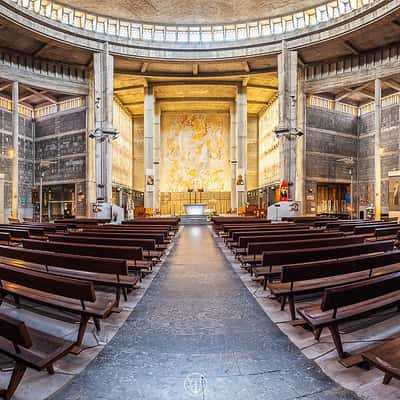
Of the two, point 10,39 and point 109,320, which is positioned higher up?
point 10,39

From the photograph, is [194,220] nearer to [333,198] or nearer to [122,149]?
[122,149]

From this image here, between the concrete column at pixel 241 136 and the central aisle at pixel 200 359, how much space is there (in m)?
23.1

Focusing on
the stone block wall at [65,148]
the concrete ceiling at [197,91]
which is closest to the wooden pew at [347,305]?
the stone block wall at [65,148]

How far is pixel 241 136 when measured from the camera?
28391 mm

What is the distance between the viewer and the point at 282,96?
21422 millimetres

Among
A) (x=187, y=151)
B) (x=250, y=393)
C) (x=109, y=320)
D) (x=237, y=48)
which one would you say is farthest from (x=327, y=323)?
(x=187, y=151)

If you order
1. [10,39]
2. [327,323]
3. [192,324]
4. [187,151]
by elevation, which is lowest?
[192,324]

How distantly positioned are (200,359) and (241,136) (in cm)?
2682

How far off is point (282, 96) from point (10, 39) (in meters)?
17.5

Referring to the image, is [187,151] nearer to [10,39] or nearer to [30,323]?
[10,39]

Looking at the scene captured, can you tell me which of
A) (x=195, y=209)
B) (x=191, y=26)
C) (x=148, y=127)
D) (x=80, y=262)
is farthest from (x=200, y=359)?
(x=148, y=127)

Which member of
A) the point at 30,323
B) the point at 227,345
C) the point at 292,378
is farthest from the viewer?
the point at 30,323

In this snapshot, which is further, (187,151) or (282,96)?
Result: (187,151)

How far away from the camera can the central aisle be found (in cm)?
225
